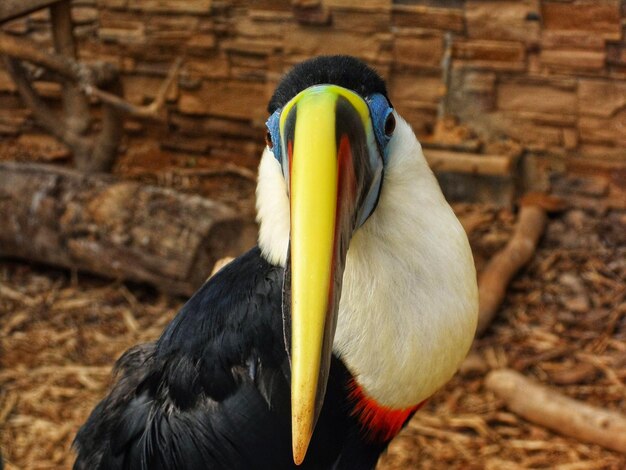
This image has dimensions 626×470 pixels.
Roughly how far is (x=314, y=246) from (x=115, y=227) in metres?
3.05

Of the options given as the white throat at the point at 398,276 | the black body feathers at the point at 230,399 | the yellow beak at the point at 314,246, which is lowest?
the black body feathers at the point at 230,399

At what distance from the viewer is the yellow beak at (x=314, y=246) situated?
1.46 metres

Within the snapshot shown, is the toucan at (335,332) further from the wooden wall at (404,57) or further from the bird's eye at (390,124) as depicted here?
the wooden wall at (404,57)

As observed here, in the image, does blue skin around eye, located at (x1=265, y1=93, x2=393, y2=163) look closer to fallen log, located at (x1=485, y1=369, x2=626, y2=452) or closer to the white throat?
the white throat

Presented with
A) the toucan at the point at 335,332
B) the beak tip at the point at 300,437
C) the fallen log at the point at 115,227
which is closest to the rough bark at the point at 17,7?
the fallen log at the point at 115,227

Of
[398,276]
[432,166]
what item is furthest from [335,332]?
[432,166]

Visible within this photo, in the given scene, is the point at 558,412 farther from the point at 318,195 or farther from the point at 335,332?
the point at 318,195

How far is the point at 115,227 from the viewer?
14.4 feet

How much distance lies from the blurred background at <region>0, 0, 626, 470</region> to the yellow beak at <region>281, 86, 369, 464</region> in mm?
2161

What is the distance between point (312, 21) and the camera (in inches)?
199

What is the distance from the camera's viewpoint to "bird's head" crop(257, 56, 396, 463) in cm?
147

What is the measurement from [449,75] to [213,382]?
308 cm

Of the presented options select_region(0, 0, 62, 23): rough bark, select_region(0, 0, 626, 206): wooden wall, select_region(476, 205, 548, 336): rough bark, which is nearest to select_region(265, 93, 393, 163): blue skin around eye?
select_region(476, 205, 548, 336): rough bark

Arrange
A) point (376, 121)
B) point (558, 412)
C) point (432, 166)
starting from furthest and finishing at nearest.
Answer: point (432, 166) < point (558, 412) < point (376, 121)
